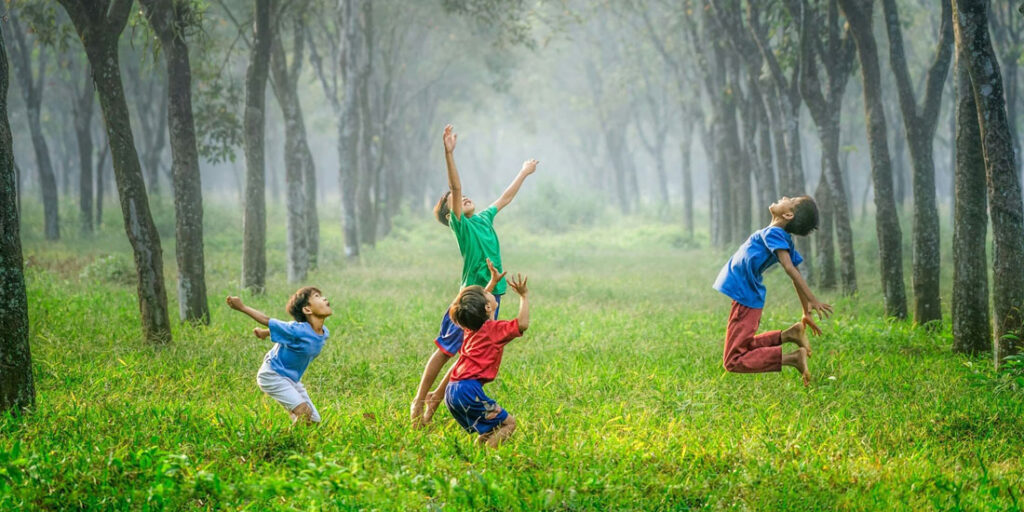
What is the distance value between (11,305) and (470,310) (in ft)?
10.3

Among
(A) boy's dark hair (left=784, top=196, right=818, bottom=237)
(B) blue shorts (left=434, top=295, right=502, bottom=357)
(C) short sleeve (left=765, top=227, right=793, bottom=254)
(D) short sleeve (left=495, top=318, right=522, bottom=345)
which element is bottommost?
(B) blue shorts (left=434, top=295, right=502, bottom=357)

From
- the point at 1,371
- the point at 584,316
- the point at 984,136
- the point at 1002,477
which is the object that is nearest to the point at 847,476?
the point at 1002,477

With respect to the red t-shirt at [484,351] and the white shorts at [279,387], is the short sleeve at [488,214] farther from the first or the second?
the white shorts at [279,387]

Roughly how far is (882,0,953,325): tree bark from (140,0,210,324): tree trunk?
8728 mm

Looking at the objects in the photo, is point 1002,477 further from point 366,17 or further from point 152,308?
point 366,17

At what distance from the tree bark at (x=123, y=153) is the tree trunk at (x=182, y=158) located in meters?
1.38

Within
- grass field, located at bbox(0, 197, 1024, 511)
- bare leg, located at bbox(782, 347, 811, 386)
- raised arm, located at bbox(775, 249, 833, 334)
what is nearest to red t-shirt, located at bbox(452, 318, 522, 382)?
grass field, located at bbox(0, 197, 1024, 511)

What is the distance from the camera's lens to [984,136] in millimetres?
7215

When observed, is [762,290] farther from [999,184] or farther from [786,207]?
[999,184]

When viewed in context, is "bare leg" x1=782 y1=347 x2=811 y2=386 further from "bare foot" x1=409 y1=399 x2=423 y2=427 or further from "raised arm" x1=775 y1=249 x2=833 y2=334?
"bare foot" x1=409 y1=399 x2=423 y2=427

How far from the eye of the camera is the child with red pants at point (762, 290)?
649 cm

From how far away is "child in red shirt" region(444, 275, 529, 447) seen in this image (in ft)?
16.9

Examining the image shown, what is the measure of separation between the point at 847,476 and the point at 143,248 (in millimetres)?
7029

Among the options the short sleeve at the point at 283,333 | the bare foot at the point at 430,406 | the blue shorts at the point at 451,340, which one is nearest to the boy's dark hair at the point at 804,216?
the blue shorts at the point at 451,340
